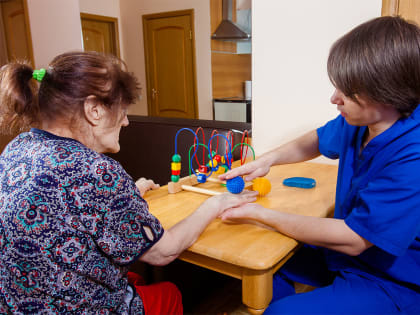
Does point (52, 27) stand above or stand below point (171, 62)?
above

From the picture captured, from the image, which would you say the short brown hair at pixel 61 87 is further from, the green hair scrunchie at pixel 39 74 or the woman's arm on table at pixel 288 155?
the woman's arm on table at pixel 288 155

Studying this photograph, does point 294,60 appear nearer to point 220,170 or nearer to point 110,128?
point 220,170

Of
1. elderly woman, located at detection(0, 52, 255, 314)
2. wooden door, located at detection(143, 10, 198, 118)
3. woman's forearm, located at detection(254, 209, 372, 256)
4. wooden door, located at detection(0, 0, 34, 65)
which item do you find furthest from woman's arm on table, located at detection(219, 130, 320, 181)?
wooden door, located at detection(143, 10, 198, 118)

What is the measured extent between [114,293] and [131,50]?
568 cm

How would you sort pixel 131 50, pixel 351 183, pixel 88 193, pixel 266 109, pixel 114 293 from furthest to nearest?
1. pixel 131 50
2. pixel 266 109
3. pixel 351 183
4. pixel 114 293
5. pixel 88 193

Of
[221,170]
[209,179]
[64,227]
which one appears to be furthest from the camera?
[221,170]

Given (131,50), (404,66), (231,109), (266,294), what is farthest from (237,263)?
(131,50)

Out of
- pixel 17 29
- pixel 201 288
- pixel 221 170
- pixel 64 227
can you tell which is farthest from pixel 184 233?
pixel 17 29

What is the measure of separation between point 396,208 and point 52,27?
424cm

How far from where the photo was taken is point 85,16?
531 centimetres

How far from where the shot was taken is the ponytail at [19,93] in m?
0.87

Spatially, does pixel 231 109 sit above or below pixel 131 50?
below

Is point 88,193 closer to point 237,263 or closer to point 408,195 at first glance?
point 237,263

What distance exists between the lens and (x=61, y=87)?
33.0 inches
